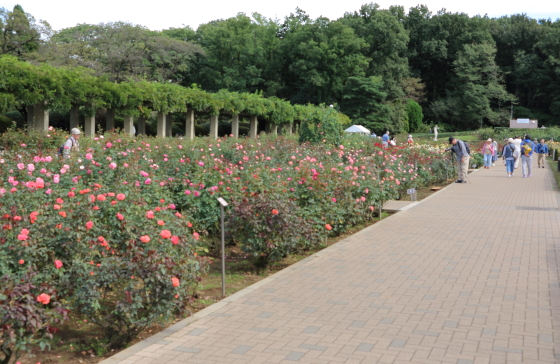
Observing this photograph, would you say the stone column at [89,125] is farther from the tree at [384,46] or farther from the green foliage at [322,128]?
the tree at [384,46]

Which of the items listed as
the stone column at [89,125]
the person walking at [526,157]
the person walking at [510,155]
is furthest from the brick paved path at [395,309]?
the stone column at [89,125]

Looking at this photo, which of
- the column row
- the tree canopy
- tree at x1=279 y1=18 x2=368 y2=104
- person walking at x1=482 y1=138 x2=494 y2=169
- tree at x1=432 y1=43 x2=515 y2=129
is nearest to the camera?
the column row

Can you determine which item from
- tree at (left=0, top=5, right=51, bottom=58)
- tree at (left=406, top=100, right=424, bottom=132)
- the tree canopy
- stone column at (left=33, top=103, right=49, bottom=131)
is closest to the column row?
stone column at (left=33, top=103, right=49, bottom=131)

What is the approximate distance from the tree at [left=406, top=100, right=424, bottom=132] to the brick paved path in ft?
204

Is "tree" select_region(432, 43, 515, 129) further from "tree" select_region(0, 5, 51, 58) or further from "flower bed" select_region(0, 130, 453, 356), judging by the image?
"flower bed" select_region(0, 130, 453, 356)

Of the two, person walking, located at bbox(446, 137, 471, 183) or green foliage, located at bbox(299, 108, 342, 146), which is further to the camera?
person walking, located at bbox(446, 137, 471, 183)

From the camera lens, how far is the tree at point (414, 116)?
231ft

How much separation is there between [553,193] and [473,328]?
13531 millimetres

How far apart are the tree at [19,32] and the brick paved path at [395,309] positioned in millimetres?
30338

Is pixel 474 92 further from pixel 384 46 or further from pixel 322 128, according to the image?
pixel 322 128

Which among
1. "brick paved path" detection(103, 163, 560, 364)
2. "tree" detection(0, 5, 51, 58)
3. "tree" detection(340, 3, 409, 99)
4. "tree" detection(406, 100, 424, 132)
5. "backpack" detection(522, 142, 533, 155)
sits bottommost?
"brick paved path" detection(103, 163, 560, 364)

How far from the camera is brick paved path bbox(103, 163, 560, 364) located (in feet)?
14.6

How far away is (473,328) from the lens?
5.02 metres

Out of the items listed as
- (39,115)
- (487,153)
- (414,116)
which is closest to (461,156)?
(487,153)
